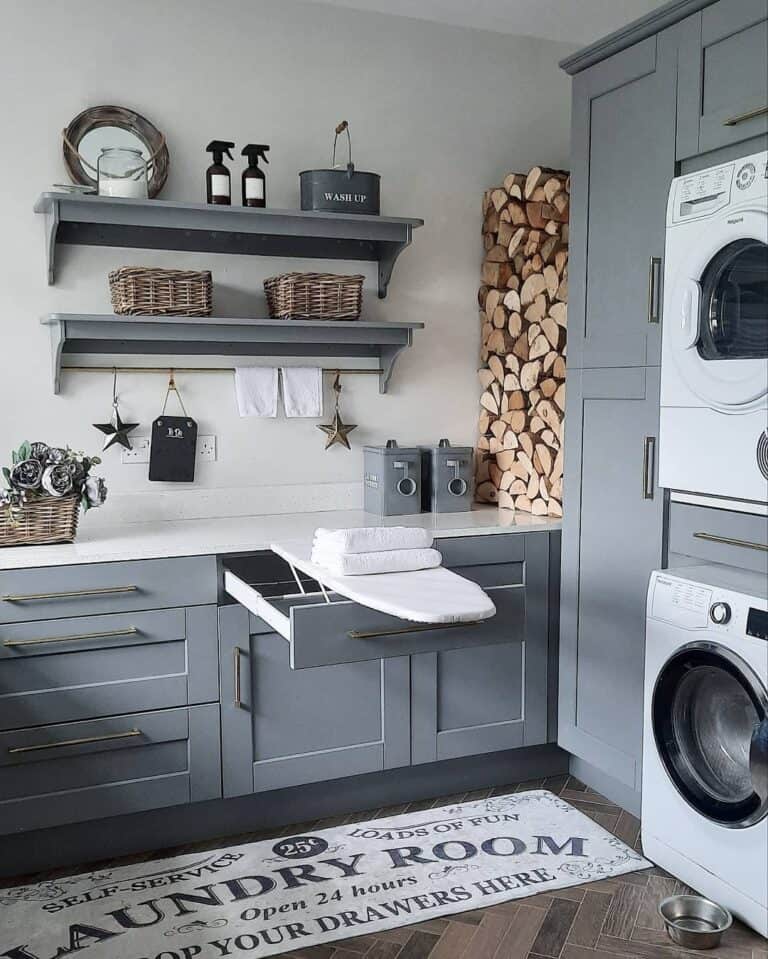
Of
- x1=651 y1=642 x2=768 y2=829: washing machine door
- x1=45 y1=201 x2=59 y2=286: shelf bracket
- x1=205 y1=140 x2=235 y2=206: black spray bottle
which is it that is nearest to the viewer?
x1=651 y1=642 x2=768 y2=829: washing machine door

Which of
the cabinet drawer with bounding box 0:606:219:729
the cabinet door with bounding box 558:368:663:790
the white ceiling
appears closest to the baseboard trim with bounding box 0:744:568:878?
the cabinet door with bounding box 558:368:663:790

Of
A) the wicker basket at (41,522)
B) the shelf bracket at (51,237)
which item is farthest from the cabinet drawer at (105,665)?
the shelf bracket at (51,237)

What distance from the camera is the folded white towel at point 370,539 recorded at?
230cm

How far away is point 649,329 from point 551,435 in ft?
2.25

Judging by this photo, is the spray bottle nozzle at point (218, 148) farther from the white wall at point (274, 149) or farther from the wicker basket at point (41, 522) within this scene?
the wicker basket at point (41, 522)

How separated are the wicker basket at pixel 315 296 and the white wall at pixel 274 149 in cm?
23

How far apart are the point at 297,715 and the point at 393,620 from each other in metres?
0.88

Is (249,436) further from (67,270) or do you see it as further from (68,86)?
(68,86)

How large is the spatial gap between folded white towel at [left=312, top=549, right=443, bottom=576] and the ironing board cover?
1 centimetres

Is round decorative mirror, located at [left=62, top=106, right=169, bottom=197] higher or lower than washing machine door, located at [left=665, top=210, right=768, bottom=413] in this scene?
higher

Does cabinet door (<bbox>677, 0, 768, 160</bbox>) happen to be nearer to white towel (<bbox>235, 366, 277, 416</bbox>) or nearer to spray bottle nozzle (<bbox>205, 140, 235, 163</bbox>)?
spray bottle nozzle (<bbox>205, 140, 235, 163</bbox>)

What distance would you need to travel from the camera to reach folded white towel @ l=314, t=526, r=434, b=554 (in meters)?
2.30

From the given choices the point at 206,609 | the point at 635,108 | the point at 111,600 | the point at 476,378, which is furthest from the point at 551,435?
the point at 111,600

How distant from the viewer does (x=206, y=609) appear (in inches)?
107
